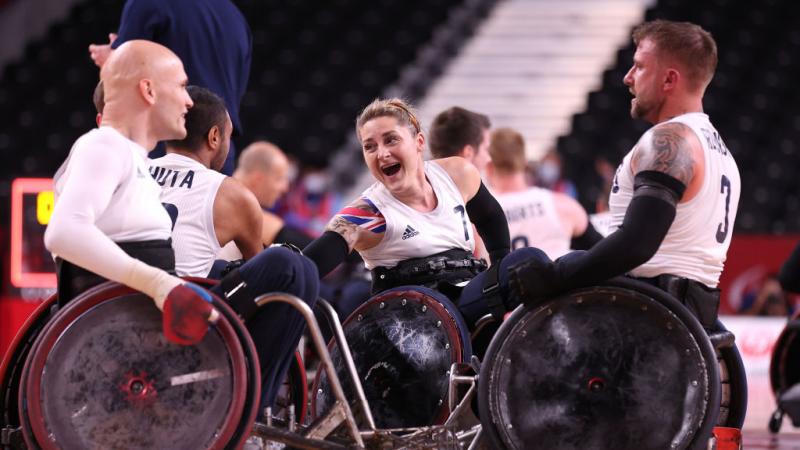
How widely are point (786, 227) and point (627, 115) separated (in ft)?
8.42

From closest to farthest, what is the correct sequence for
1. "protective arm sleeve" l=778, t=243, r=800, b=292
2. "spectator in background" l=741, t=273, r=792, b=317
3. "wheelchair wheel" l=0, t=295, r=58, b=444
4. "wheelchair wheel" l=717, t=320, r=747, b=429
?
"wheelchair wheel" l=0, t=295, r=58, b=444 < "wheelchair wheel" l=717, t=320, r=747, b=429 < "protective arm sleeve" l=778, t=243, r=800, b=292 < "spectator in background" l=741, t=273, r=792, b=317

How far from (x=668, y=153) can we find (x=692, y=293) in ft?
1.33

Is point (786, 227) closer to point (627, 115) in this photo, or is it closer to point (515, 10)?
point (627, 115)

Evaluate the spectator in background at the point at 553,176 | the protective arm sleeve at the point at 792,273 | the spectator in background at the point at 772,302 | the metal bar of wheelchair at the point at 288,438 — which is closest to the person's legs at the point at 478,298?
the metal bar of wheelchair at the point at 288,438

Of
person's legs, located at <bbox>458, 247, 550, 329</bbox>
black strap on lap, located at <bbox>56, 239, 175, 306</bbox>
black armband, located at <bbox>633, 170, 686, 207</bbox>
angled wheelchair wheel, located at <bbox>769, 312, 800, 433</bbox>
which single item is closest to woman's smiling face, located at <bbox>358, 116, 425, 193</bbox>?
person's legs, located at <bbox>458, 247, 550, 329</bbox>

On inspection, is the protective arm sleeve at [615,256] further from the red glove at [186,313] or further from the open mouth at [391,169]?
the open mouth at [391,169]

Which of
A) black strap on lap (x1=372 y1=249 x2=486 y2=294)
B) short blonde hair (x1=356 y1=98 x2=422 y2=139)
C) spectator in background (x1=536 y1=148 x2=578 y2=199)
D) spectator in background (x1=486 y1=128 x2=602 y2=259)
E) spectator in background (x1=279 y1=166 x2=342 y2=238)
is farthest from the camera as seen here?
spectator in background (x1=279 y1=166 x2=342 y2=238)

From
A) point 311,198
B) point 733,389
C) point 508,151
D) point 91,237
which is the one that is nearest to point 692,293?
point 733,389

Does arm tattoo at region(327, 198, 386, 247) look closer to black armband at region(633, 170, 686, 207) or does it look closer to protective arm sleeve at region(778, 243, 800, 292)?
black armband at region(633, 170, 686, 207)

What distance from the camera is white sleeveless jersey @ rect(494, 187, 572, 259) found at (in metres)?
6.39

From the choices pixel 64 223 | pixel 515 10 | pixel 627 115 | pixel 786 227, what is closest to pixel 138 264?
pixel 64 223

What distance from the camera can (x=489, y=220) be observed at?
438 cm

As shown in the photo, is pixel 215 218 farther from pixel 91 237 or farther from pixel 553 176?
pixel 553 176

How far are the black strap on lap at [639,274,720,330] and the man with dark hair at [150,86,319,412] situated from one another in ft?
3.18
